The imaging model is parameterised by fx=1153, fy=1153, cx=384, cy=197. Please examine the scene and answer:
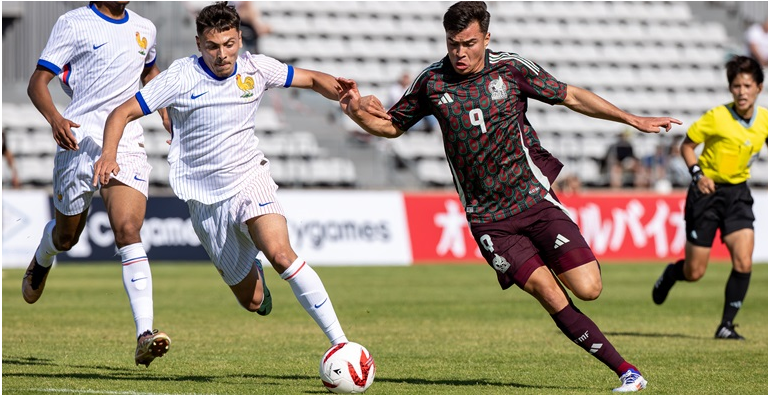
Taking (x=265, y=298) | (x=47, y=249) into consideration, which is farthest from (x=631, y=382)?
(x=47, y=249)

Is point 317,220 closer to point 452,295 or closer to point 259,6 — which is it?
point 452,295

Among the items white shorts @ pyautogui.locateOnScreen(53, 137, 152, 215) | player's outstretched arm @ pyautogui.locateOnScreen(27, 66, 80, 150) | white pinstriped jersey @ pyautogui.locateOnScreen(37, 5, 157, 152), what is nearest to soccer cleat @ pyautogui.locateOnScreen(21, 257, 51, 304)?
white shorts @ pyautogui.locateOnScreen(53, 137, 152, 215)

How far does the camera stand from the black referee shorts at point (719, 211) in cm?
1063

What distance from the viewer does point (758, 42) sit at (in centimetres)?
2983

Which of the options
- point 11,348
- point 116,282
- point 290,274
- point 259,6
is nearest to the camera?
point 290,274

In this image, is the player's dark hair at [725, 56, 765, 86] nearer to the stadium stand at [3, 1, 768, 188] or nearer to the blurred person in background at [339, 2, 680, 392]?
the blurred person in background at [339, 2, 680, 392]

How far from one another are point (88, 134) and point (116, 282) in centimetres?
904

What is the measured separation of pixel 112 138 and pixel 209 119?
632 millimetres

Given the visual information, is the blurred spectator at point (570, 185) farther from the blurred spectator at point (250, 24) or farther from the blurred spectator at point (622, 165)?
the blurred spectator at point (250, 24)

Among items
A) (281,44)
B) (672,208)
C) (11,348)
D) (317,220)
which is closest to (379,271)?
(317,220)

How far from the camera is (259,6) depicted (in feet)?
87.7

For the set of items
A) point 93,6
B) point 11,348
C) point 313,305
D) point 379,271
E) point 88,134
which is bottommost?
point 379,271

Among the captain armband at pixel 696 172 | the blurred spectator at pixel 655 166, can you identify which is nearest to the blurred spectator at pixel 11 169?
the blurred spectator at pixel 655 166

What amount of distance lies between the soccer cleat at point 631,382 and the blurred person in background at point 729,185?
3834 millimetres
